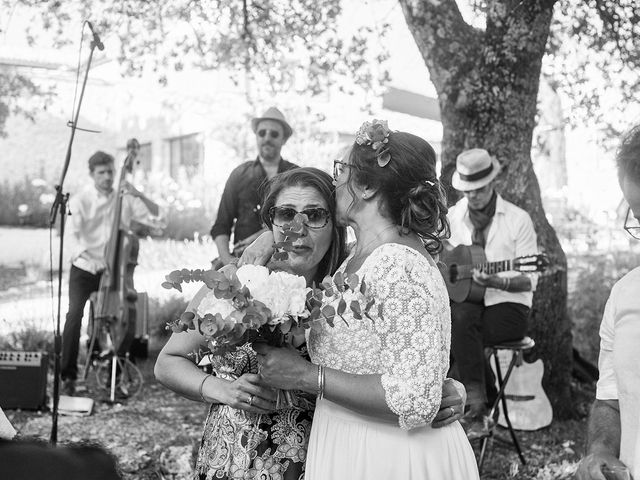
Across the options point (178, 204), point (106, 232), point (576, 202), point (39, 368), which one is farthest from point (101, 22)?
point (576, 202)

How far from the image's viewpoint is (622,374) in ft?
7.78

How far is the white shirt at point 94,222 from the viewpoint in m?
8.22

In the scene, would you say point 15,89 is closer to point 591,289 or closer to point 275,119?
point 275,119

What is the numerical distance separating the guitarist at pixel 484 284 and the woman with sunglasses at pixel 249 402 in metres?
3.02

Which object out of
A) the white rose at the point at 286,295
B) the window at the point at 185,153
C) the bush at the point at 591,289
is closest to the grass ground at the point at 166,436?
the bush at the point at 591,289

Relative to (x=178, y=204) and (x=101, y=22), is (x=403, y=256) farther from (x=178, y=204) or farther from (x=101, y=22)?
(x=178, y=204)

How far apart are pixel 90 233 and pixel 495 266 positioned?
13.6ft

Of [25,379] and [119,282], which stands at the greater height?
[119,282]

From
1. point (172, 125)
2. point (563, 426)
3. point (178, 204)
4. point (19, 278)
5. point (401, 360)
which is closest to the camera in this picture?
point (401, 360)

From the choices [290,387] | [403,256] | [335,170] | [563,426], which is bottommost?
[563,426]

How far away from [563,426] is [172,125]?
55.5 feet

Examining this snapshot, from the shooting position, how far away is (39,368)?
748 cm

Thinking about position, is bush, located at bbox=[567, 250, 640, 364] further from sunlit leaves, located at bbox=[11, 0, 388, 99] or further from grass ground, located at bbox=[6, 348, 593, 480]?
sunlit leaves, located at bbox=[11, 0, 388, 99]

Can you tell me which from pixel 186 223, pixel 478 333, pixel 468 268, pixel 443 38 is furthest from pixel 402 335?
pixel 186 223
